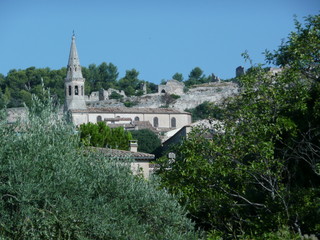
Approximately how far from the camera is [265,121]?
15859 millimetres

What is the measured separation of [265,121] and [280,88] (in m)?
1.20

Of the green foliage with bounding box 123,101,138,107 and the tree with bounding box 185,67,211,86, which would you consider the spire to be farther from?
the tree with bounding box 185,67,211,86

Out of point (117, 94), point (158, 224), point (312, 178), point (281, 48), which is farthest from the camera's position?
point (117, 94)

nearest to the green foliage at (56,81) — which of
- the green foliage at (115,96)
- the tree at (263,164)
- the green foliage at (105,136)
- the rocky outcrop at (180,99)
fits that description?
the green foliage at (115,96)

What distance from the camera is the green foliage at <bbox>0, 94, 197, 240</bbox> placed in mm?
9812

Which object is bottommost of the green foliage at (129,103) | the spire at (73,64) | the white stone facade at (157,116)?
the white stone facade at (157,116)

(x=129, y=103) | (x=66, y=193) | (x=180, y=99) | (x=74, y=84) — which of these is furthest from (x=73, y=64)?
(x=66, y=193)

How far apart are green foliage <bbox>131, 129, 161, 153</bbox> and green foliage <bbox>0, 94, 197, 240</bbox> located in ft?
204

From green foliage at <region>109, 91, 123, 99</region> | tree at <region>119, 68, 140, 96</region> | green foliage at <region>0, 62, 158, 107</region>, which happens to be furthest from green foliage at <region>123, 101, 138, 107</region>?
tree at <region>119, 68, 140, 96</region>

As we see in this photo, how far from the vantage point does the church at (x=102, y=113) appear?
88.2 metres

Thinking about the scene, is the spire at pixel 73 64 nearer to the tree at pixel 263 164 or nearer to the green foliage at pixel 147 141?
the green foliage at pixel 147 141

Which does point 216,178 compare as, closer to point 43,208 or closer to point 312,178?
point 312,178

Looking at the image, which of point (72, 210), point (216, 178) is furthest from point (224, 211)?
point (72, 210)

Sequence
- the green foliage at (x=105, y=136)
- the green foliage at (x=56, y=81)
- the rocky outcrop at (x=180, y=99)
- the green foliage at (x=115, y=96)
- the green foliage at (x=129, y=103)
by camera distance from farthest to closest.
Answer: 1. the green foliage at (x=56, y=81)
2. the green foliage at (x=115, y=96)
3. the green foliage at (x=129, y=103)
4. the rocky outcrop at (x=180, y=99)
5. the green foliage at (x=105, y=136)
